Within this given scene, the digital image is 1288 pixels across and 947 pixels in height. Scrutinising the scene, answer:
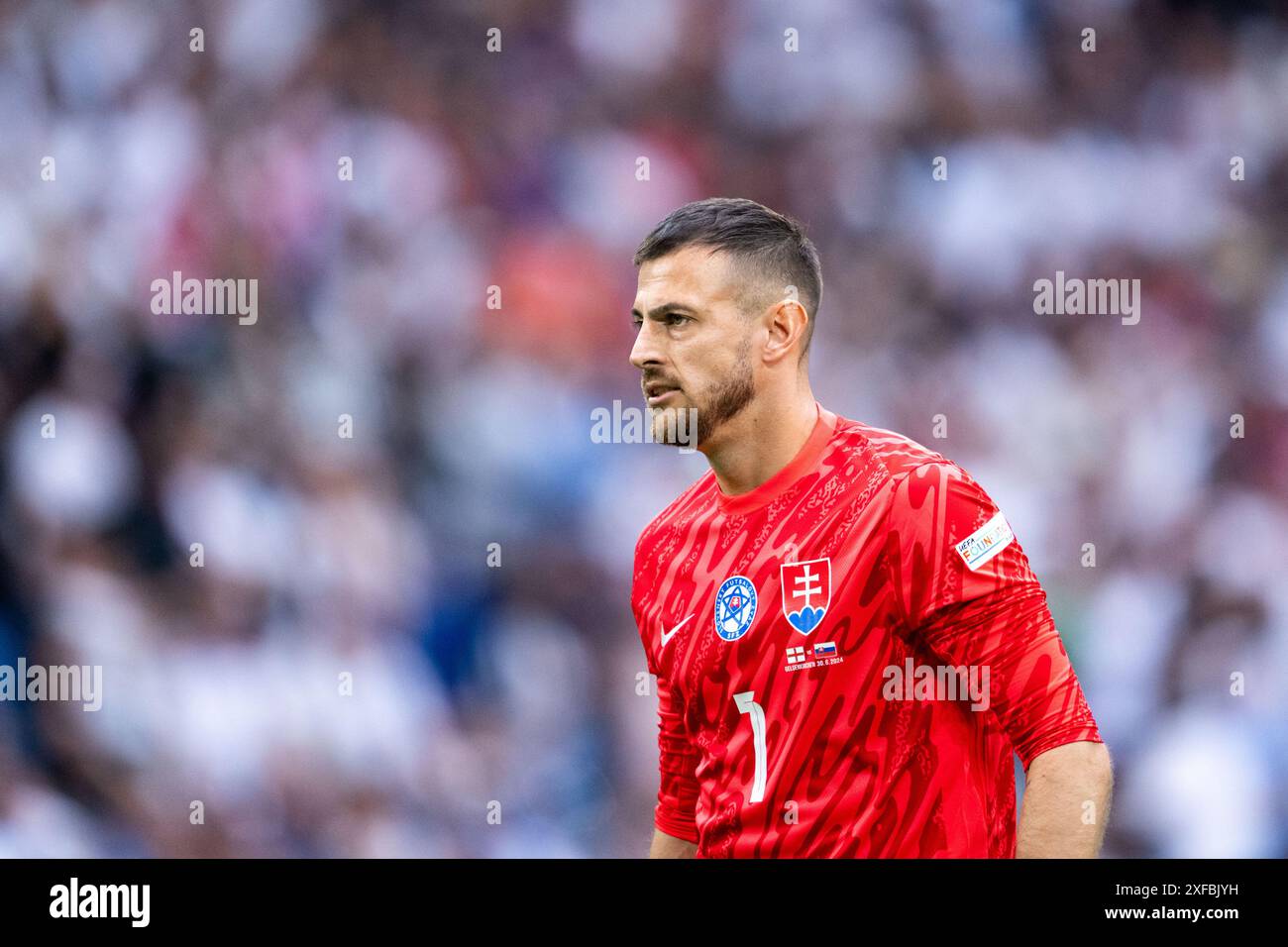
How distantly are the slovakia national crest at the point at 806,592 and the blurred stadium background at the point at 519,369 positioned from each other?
290 centimetres

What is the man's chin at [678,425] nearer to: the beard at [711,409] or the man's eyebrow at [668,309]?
the beard at [711,409]

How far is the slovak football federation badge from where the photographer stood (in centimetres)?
271

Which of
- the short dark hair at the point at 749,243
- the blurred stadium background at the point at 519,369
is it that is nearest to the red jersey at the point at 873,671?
the short dark hair at the point at 749,243

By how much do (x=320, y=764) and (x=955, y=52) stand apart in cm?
411

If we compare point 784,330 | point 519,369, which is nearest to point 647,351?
point 784,330

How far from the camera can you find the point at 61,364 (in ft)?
19.1

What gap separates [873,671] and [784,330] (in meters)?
0.78

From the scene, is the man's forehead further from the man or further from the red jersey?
the red jersey

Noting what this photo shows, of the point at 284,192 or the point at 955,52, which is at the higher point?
the point at 955,52

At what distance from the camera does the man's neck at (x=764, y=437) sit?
113 inches

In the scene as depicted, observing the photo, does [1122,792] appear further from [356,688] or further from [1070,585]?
[356,688]

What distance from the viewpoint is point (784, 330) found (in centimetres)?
294
